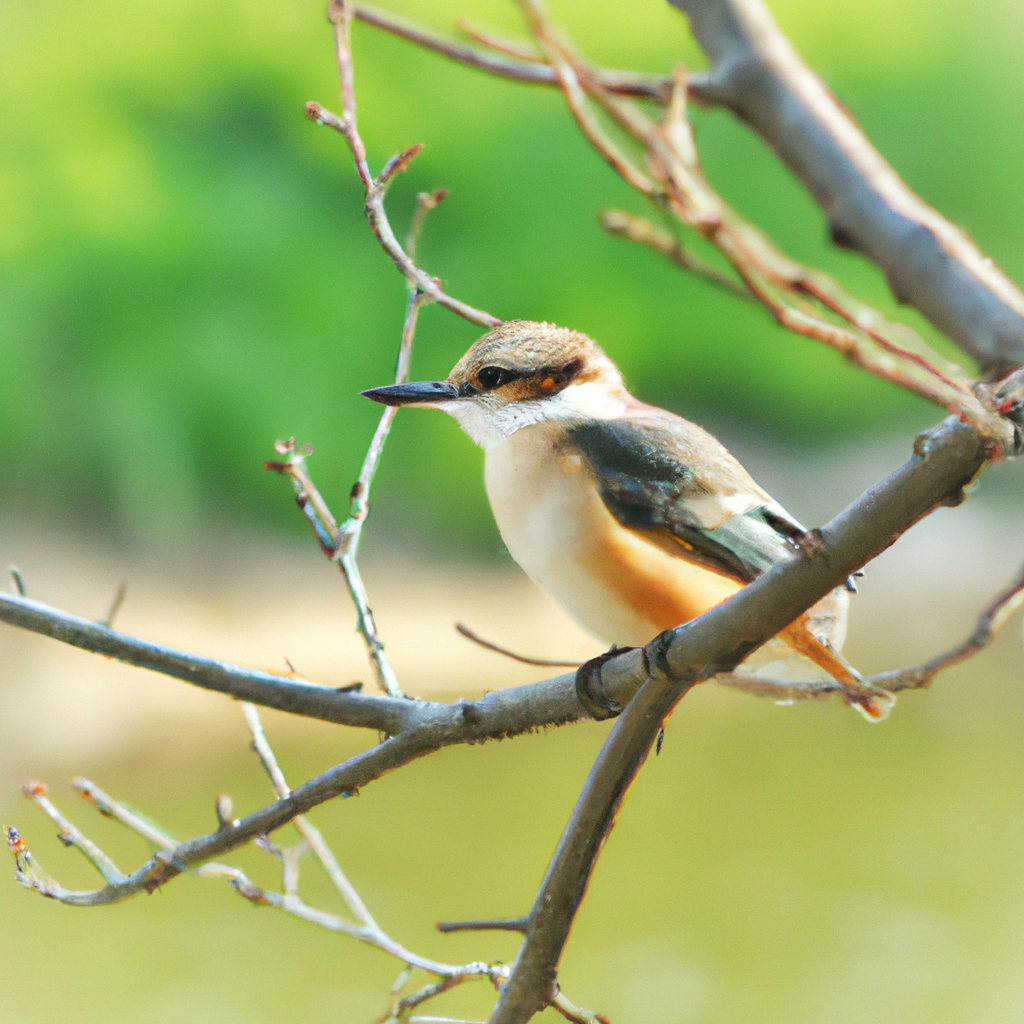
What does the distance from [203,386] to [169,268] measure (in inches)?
10.2

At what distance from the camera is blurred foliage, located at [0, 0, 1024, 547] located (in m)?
2.22

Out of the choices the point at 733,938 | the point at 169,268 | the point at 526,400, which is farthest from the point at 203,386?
the point at 526,400

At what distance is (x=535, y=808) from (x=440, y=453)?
26.4 inches

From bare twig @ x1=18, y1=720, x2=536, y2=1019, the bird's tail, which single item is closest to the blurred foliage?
bare twig @ x1=18, y1=720, x2=536, y2=1019

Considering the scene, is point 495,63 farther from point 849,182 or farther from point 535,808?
point 535,808

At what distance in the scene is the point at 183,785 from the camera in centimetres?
203

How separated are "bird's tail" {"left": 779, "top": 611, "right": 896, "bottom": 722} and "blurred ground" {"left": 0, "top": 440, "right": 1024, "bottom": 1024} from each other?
1.25m

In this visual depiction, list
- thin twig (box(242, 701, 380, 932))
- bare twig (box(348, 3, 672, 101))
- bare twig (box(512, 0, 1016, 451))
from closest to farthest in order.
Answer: bare twig (box(512, 0, 1016, 451)) < thin twig (box(242, 701, 380, 932)) < bare twig (box(348, 3, 672, 101))

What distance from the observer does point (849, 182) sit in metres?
0.58

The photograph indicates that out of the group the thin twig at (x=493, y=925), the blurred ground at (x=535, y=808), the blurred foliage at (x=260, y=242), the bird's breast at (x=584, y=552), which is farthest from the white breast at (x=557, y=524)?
the blurred foliage at (x=260, y=242)

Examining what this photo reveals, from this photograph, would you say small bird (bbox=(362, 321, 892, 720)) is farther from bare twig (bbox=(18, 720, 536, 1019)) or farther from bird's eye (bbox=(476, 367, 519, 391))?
bare twig (bbox=(18, 720, 536, 1019))

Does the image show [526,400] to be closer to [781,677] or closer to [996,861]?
[781,677]

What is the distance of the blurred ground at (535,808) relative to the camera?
168 cm

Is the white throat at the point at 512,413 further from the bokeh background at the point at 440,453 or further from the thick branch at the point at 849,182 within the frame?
the bokeh background at the point at 440,453
